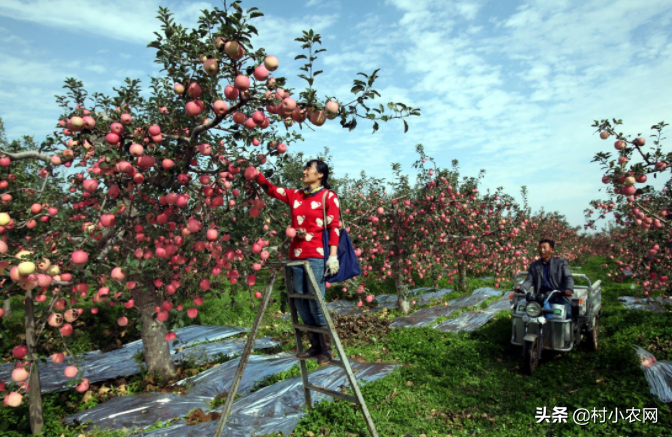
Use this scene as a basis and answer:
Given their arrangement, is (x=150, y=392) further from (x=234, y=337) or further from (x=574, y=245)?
(x=574, y=245)

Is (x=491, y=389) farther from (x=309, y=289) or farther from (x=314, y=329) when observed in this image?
(x=309, y=289)

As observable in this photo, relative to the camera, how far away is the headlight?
5430 mm

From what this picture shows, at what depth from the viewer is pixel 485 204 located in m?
9.87

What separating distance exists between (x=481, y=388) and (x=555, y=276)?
215cm

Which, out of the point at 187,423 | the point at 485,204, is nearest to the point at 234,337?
the point at 187,423

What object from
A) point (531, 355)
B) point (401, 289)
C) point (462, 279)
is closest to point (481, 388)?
point (531, 355)

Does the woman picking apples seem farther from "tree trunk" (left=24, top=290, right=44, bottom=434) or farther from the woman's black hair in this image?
"tree trunk" (left=24, top=290, right=44, bottom=434)

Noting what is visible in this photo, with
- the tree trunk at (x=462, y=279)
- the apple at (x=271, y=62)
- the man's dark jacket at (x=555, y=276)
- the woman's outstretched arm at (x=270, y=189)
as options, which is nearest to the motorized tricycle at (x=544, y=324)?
the man's dark jacket at (x=555, y=276)

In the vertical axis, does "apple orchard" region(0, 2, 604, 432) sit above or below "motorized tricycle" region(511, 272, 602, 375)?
above

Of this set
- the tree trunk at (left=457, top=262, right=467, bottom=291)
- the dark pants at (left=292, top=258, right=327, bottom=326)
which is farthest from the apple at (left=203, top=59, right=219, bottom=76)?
the tree trunk at (left=457, top=262, right=467, bottom=291)

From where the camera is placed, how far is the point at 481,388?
498 centimetres

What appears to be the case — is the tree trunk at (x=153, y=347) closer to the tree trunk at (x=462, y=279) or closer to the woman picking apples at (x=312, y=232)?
the woman picking apples at (x=312, y=232)

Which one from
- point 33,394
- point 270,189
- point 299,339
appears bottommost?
point 33,394

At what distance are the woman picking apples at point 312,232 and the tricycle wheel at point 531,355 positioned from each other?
10.6 ft
